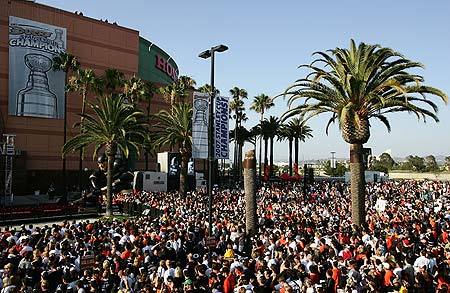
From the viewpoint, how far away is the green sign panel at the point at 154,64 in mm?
66375

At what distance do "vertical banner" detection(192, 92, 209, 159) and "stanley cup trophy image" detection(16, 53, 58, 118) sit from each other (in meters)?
38.5

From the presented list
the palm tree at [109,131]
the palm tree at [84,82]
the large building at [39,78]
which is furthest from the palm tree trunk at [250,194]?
the large building at [39,78]

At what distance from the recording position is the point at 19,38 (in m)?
50.5

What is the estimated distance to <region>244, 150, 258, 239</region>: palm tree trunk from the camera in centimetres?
2088

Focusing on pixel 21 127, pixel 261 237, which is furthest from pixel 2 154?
pixel 261 237

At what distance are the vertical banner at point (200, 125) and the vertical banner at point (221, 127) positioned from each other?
50 centimetres

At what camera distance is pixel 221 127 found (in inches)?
765

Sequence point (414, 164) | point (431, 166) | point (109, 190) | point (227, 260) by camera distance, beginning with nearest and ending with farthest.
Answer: point (227, 260), point (109, 190), point (431, 166), point (414, 164)

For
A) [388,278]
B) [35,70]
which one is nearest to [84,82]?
[35,70]

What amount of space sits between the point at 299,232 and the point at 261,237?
1.50m

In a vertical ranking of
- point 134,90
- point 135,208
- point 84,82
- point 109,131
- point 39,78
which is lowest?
point 135,208

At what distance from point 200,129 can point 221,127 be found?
1.00 metres

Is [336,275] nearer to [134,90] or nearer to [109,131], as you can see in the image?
[109,131]

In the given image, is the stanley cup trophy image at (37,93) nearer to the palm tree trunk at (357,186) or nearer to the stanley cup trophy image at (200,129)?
the stanley cup trophy image at (200,129)
